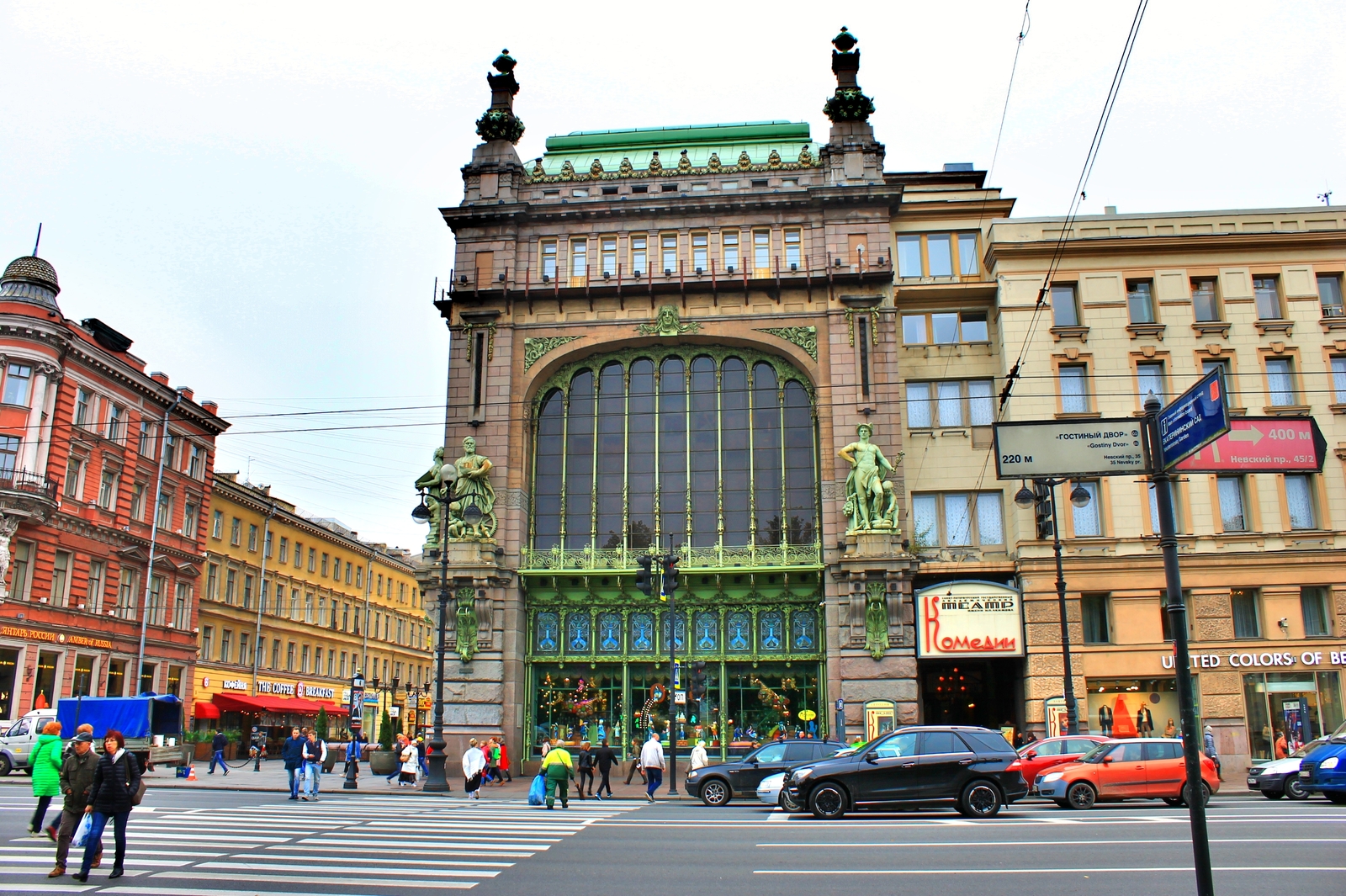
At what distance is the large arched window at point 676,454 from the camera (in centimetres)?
3788

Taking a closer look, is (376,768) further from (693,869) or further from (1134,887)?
(1134,887)

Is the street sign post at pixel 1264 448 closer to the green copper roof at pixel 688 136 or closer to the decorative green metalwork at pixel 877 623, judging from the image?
the decorative green metalwork at pixel 877 623

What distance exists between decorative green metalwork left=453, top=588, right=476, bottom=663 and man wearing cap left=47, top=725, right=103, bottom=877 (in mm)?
22409

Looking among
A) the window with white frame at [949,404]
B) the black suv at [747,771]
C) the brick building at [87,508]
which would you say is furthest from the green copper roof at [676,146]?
the black suv at [747,771]

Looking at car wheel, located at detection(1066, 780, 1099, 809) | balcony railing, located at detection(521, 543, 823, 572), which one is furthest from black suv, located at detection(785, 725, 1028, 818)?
balcony railing, located at detection(521, 543, 823, 572)

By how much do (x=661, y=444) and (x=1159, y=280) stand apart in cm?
1854

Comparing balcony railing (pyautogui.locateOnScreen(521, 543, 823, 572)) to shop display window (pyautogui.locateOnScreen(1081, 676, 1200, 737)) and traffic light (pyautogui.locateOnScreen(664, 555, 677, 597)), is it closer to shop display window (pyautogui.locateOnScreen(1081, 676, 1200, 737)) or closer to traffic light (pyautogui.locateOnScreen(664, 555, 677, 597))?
traffic light (pyautogui.locateOnScreen(664, 555, 677, 597))

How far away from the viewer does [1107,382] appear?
36.8m

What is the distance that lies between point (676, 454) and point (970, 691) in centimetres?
1328

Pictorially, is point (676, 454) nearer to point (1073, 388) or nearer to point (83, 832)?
point (1073, 388)

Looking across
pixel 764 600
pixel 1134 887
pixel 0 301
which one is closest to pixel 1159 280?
pixel 764 600

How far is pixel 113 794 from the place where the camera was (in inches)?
484

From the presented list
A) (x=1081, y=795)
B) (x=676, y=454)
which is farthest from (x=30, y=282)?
(x=1081, y=795)

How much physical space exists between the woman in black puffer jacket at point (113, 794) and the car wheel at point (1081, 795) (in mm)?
18495
